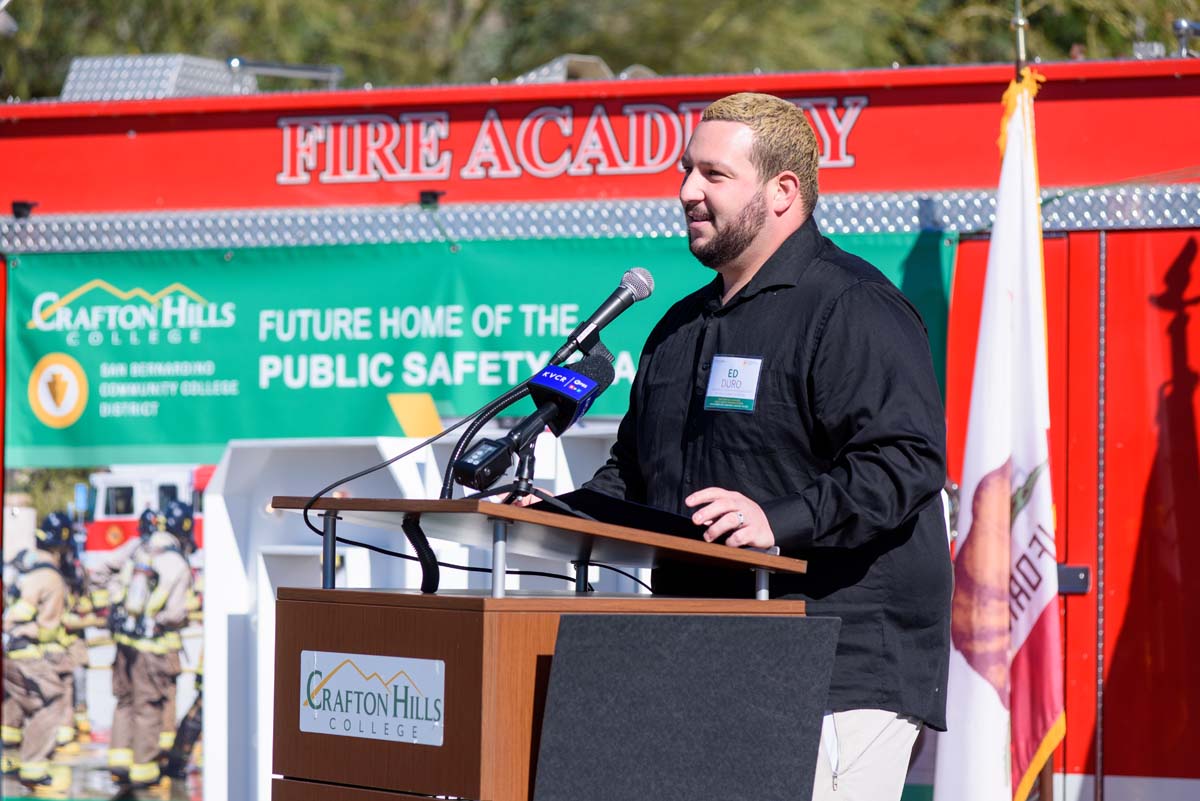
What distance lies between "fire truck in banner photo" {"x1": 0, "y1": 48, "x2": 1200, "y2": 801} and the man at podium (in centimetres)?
174

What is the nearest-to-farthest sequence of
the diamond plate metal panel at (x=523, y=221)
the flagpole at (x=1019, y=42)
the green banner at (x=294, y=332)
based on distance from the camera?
1. the flagpole at (x=1019, y=42)
2. the diamond plate metal panel at (x=523, y=221)
3. the green banner at (x=294, y=332)

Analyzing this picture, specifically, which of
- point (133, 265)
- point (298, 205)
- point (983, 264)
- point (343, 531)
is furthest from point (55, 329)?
point (983, 264)

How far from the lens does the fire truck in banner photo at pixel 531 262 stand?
14.9ft

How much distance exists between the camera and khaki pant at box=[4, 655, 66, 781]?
5.32 metres

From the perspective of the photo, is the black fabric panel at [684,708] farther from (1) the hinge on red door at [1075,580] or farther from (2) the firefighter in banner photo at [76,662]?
(2) the firefighter in banner photo at [76,662]

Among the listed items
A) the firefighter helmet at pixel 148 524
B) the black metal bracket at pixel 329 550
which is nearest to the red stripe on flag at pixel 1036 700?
the black metal bracket at pixel 329 550

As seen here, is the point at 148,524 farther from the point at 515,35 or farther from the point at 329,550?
A: the point at 515,35

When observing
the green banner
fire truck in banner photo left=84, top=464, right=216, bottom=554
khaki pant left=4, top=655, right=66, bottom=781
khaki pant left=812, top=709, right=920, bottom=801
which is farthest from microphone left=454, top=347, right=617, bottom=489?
khaki pant left=4, top=655, right=66, bottom=781

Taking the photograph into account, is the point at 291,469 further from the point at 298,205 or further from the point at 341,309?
the point at 298,205

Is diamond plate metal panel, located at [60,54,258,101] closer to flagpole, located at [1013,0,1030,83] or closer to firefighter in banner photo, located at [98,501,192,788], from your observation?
firefighter in banner photo, located at [98,501,192,788]

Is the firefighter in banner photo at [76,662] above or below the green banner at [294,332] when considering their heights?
below

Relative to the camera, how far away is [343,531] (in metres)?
4.88

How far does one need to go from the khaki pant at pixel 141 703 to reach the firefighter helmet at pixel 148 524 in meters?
0.37

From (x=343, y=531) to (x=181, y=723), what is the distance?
2.95ft
